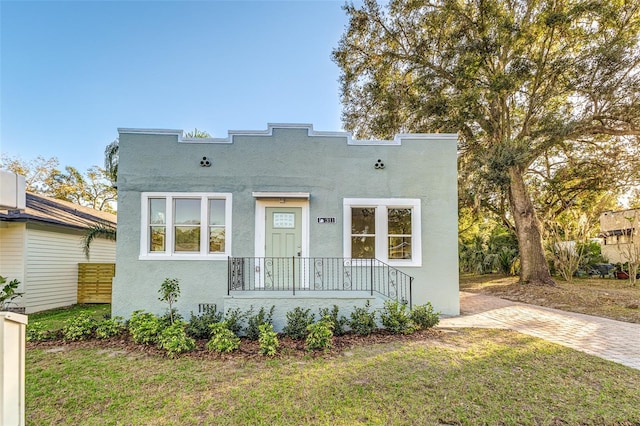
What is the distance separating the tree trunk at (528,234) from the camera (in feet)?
42.3

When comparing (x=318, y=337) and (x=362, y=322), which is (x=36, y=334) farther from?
(x=362, y=322)

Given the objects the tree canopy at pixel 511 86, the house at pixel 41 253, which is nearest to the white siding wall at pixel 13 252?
the house at pixel 41 253

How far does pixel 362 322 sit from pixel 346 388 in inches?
88.0

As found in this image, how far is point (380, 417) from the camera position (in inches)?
132

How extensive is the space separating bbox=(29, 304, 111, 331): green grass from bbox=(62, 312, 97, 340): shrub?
866 millimetres

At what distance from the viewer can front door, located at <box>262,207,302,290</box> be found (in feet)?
25.1

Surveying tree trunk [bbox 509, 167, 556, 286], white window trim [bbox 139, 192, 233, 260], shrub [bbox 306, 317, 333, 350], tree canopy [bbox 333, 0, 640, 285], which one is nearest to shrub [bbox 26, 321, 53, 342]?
white window trim [bbox 139, 192, 233, 260]

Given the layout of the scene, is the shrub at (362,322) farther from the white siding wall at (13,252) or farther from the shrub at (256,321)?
the white siding wall at (13,252)

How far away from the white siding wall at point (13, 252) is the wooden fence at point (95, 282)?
6.79ft

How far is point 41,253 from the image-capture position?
381 inches

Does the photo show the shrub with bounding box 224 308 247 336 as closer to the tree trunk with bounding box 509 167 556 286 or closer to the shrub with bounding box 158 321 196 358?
the shrub with bounding box 158 321 196 358

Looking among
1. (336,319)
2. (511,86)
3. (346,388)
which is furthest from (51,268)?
(511,86)

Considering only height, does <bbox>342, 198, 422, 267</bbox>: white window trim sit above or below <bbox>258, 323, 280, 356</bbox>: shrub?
above

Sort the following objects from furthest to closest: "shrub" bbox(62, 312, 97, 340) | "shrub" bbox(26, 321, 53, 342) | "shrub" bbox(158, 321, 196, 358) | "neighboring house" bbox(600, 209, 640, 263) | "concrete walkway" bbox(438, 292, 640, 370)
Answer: "neighboring house" bbox(600, 209, 640, 263) → "shrub" bbox(62, 312, 97, 340) → "shrub" bbox(26, 321, 53, 342) → "concrete walkway" bbox(438, 292, 640, 370) → "shrub" bbox(158, 321, 196, 358)
